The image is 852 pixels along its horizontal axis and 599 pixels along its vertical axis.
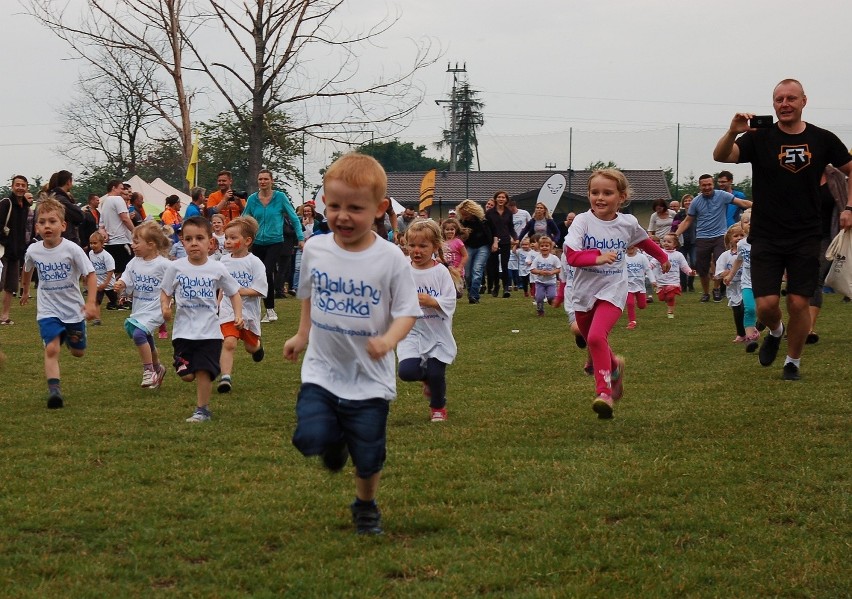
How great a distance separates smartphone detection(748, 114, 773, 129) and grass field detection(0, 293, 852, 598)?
2.13 metres

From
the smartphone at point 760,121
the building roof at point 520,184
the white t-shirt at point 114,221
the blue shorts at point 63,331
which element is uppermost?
the building roof at point 520,184

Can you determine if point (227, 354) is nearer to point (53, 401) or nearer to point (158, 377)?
point (158, 377)

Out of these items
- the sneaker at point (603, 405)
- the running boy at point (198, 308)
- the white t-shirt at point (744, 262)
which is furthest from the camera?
the white t-shirt at point (744, 262)

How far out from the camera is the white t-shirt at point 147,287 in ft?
34.9

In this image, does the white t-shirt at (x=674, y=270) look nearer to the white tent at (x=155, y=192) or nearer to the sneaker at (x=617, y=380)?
the sneaker at (x=617, y=380)

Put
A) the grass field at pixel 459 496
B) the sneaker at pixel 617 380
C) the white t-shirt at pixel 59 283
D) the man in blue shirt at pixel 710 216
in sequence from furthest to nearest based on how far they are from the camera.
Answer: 1. the man in blue shirt at pixel 710 216
2. the white t-shirt at pixel 59 283
3. the sneaker at pixel 617 380
4. the grass field at pixel 459 496

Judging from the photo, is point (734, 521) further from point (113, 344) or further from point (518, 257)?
point (518, 257)

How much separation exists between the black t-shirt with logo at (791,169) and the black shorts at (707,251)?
11.6 m

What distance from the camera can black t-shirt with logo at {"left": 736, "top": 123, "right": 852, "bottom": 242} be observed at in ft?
27.8

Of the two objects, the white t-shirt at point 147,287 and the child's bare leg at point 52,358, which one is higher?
the white t-shirt at point 147,287

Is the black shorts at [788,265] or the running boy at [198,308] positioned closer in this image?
the black shorts at [788,265]

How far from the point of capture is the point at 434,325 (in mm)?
8570

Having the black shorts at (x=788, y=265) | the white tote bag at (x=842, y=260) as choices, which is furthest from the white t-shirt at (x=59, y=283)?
the white tote bag at (x=842, y=260)

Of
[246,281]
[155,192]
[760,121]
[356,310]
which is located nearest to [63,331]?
[246,281]
